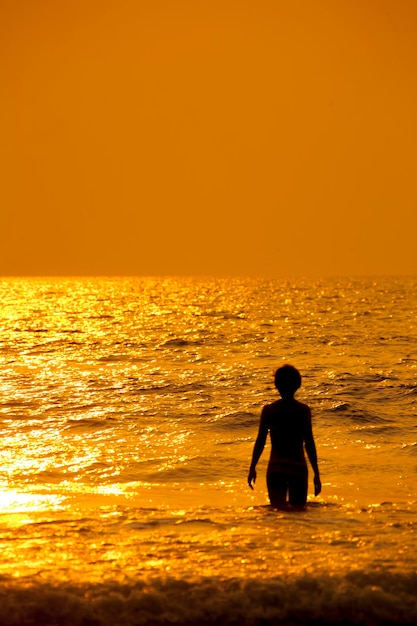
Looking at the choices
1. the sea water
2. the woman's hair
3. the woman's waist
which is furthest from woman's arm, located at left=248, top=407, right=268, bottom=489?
the sea water

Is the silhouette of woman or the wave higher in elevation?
the silhouette of woman

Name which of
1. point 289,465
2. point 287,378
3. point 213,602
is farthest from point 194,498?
point 213,602

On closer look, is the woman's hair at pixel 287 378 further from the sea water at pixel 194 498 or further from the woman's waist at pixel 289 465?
the sea water at pixel 194 498

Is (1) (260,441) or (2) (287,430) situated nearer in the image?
(2) (287,430)

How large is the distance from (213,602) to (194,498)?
566 cm

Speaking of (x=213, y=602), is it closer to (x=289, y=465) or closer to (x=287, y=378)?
(x=289, y=465)

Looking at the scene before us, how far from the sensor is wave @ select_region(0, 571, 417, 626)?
20.2 ft

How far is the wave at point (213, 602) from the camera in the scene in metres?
6.16

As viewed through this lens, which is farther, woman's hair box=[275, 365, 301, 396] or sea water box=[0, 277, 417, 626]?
woman's hair box=[275, 365, 301, 396]

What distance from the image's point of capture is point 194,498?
39.2ft

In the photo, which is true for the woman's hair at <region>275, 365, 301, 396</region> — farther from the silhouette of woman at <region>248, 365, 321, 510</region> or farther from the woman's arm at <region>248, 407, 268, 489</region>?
the woman's arm at <region>248, 407, 268, 489</region>

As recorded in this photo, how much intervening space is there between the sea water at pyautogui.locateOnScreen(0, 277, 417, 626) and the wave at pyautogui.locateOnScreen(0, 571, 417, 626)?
1 centimetres

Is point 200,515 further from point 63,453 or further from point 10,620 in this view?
point 63,453

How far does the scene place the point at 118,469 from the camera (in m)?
14.3
